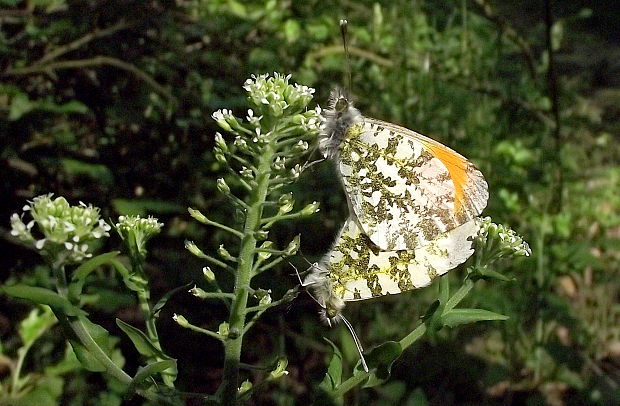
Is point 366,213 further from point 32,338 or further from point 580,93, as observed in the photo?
point 580,93

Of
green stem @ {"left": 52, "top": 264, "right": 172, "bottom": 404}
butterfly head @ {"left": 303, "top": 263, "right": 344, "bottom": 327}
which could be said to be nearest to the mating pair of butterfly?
butterfly head @ {"left": 303, "top": 263, "right": 344, "bottom": 327}

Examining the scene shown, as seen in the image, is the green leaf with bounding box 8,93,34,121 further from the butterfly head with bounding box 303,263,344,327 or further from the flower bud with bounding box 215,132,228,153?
the butterfly head with bounding box 303,263,344,327

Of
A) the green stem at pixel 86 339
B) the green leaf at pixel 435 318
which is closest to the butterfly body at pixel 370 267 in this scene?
the green leaf at pixel 435 318

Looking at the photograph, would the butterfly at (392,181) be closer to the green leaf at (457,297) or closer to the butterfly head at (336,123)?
the butterfly head at (336,123)

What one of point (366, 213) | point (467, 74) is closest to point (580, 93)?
point (467, 74)

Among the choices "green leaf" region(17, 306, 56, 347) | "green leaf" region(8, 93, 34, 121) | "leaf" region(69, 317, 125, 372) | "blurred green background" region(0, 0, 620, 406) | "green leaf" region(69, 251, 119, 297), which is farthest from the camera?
"blurred green background" region(0, 0, 620, 406)

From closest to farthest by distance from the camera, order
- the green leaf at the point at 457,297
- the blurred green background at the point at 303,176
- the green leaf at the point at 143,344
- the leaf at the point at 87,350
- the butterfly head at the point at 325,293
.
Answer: the leaf at the point at 87,350
the green leaf at the point at 143,344
the green leaf at the point at 457,297
the butterfly head at the point at 325,293
the blurred green background at the point at 303,176

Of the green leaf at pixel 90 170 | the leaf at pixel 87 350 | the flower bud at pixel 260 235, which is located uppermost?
the flower bud at pixel 260 235

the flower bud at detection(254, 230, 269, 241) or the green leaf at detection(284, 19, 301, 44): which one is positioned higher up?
the flower bud at detection(254, 230, 269, 241)
